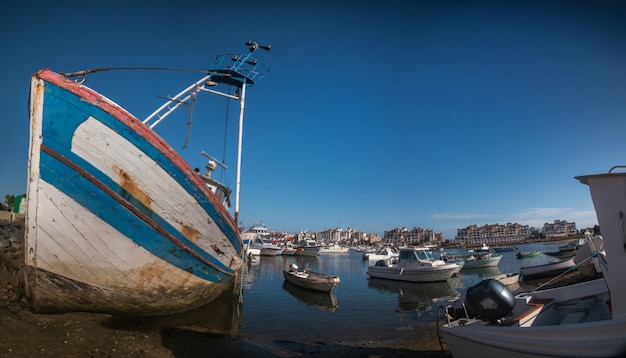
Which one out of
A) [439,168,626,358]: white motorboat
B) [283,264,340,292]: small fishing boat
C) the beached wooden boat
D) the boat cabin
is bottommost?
[283,264,340,292]: small fishing boat

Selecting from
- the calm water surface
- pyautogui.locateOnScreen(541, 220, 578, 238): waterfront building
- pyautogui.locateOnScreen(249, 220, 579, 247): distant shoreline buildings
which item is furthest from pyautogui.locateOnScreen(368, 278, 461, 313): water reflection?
pyautogui.locateOnScreen(541, 220, 578, 238): waterfront building

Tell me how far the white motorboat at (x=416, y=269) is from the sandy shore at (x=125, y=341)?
42.3ft

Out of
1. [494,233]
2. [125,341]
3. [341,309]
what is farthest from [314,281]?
[494,233]

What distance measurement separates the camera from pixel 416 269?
22391mm

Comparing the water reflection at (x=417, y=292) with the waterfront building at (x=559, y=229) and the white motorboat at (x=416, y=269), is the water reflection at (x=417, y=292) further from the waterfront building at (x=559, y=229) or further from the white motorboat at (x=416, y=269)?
the waterfront building at (x=559, y=229)

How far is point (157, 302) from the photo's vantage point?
7.58 metres

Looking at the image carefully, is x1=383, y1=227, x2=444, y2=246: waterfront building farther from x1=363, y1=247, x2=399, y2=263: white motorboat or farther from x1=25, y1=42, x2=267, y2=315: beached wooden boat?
x1=25, y1=42, x2=267, y2=315: beached wooden boat

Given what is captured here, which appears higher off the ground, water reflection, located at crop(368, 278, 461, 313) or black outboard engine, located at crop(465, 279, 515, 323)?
black outboard engine, located at crop(465, 279, 515, 323)

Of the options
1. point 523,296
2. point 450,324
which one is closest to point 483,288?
point 450,324

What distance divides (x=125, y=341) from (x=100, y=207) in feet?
9.62

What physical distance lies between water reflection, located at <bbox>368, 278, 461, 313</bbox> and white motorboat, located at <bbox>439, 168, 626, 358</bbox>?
890 centimetres

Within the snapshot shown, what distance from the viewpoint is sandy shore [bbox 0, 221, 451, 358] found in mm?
5449

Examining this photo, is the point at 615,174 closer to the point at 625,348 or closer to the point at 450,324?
the point at 625,348

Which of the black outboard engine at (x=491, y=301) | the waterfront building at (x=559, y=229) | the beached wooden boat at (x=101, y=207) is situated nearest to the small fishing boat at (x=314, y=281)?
the beached wooden boat at (x=101, y=207)
